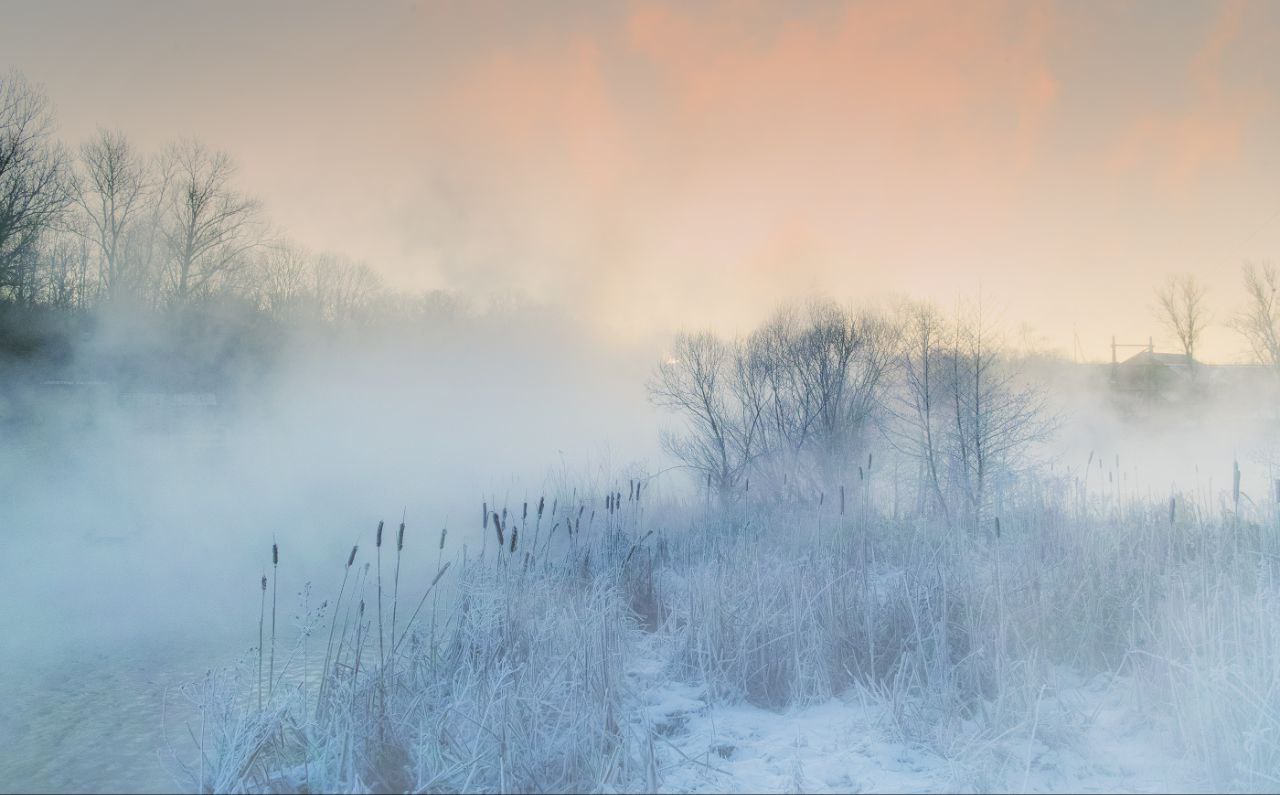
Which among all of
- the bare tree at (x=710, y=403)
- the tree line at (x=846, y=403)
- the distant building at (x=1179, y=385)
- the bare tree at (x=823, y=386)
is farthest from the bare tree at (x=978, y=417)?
the distant building at (x=1179, y=385)

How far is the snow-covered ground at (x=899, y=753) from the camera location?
2.72 metres

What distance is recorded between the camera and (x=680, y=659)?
14.3ft

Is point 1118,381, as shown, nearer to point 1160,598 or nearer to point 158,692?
point 1160,598

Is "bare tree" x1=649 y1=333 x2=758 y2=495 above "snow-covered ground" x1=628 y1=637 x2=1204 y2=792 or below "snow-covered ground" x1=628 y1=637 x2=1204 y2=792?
above

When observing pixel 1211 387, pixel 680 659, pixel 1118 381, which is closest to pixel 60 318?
pixel 680 659

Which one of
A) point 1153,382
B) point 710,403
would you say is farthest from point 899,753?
point 1153,382

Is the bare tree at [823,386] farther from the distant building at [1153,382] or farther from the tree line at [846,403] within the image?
the distant building at [1153,382]

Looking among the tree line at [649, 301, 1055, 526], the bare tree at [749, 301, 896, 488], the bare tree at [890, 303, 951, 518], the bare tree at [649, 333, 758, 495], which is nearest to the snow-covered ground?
the tree line at [649, 301, 1055, 526]

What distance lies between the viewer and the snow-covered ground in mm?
2717

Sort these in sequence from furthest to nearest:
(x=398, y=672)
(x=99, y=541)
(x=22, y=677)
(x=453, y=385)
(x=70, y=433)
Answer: (x=453, y=385) < (x=70, y=433) < (x=99, y=541) < (x=22, y=677) < (x=398, y=672)

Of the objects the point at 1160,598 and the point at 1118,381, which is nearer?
the point at 1160,598

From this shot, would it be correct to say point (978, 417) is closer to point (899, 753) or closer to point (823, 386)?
point (823, 386)

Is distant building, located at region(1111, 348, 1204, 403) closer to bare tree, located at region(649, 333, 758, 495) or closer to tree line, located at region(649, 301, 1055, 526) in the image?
tree line, located at region(649, 301, 1055, 526)

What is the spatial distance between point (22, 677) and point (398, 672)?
3.31 m
